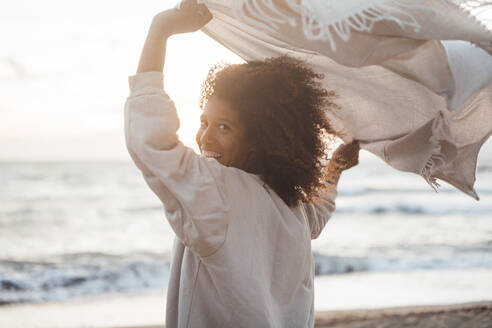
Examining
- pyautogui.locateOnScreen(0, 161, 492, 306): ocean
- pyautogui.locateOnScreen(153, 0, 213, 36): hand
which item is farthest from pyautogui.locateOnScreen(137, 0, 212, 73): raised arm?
pyautogui.locateOnScreen(0, 161, 492, 306): ocean

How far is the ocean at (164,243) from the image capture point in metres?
5.88

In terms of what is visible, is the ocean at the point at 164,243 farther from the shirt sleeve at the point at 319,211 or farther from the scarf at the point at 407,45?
the scarf at the point at 407,45

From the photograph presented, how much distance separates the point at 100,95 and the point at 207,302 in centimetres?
1929

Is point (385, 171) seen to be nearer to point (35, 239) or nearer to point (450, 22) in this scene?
point (35, 239)

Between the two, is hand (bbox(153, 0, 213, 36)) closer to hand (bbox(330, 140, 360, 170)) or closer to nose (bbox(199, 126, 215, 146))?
nose (bbox(199, 126, 215, 146))

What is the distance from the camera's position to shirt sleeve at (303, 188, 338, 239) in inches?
70.4

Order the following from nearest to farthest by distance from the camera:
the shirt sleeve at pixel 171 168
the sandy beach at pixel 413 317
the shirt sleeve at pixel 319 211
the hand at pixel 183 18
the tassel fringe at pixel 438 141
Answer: the shirt sleeve at pixel 171 168 < the hand at pixel 183 18 < the tassel fringe at pixel 438 141 < the shirt sleeve at pixel 319 211 < the sandy beach at pixel 413 317

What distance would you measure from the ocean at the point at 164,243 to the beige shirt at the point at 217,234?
12.5ft

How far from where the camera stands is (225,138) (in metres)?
1.44

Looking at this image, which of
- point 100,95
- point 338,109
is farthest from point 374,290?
point 100,95

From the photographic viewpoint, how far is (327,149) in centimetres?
166

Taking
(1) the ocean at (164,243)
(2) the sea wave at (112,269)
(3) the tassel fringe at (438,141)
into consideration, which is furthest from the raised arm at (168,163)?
(2) the sea wave at (112,269)

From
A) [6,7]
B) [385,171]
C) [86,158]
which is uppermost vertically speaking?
[6,7]

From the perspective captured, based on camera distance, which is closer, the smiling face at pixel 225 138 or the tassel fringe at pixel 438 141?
the smiling face at pixel 225 138
